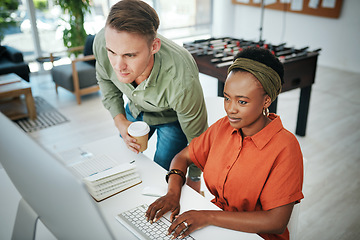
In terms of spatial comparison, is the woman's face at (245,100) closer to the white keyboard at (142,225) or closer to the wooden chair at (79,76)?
the white keyboard at (142,225)

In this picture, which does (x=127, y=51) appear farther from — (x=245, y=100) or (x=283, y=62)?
(x=283, y=62)

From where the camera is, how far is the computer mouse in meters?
1.30

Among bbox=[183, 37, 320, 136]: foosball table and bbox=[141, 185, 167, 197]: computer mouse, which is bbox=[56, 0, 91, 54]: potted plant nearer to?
bbox=[183, 37, 320, 136]: foosball table

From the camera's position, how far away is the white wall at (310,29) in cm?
504

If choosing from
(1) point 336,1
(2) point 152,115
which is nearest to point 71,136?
(2) point 152,115

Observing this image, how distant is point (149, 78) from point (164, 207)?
629 mm

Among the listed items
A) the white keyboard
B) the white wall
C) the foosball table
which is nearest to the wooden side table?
the foosball table

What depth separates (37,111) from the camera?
4012 mm

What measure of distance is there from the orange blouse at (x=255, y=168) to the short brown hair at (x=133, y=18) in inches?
19.0

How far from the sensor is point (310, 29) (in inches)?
218

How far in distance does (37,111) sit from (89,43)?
3.64 ft

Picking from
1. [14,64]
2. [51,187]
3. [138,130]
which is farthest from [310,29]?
[51,187]

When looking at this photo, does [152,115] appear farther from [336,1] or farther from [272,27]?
[272,27]

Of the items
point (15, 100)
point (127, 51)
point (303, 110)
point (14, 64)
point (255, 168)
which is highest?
point (127, 51)
